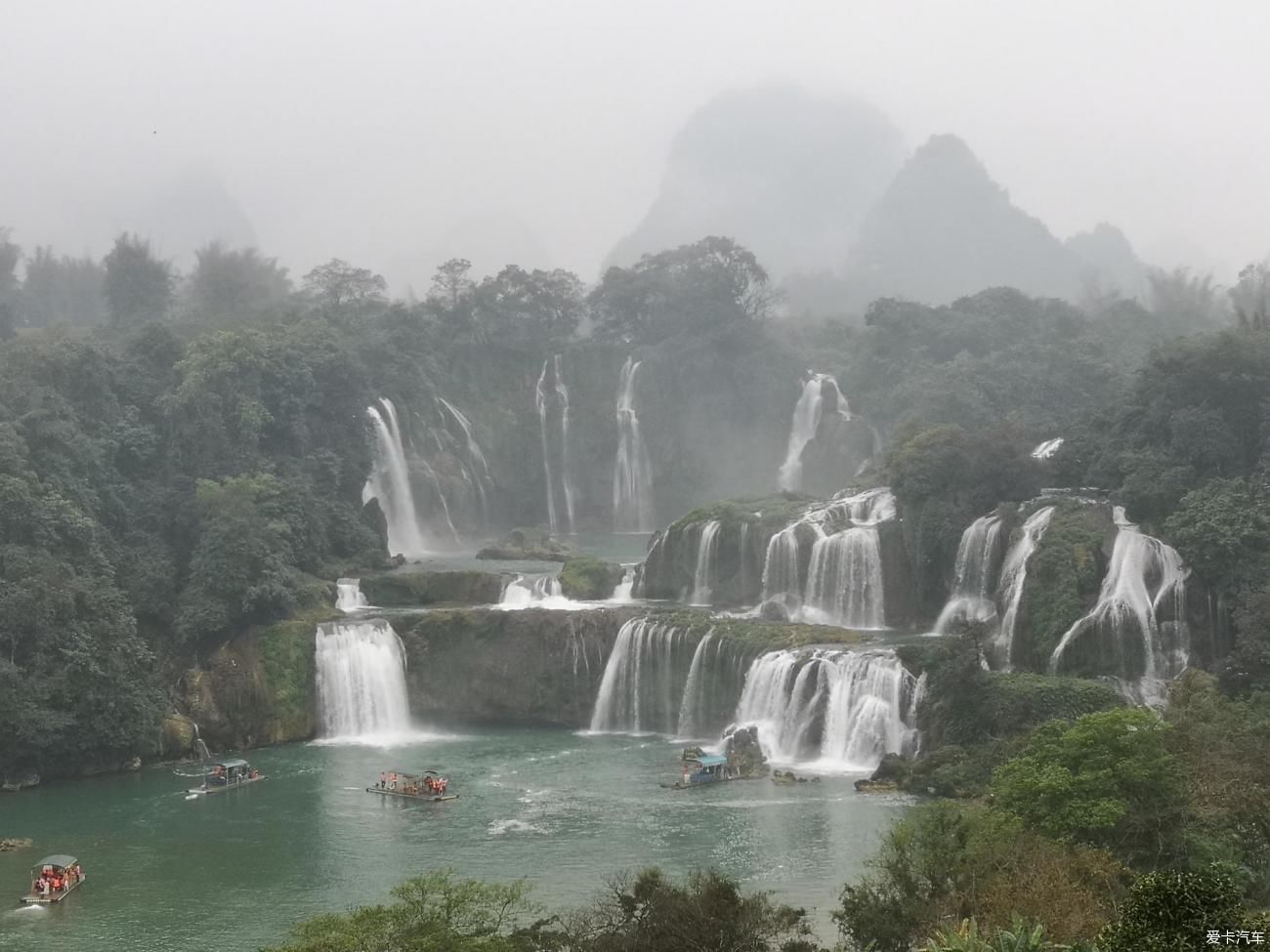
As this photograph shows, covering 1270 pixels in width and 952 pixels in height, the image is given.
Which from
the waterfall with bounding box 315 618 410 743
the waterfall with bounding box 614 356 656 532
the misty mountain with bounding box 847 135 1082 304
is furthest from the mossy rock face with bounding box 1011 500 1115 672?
the misty mountain with bounding box 847 135 1082 304

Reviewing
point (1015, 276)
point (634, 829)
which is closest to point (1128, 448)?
point (634, 829)

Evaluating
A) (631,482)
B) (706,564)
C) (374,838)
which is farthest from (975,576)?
(631,482)

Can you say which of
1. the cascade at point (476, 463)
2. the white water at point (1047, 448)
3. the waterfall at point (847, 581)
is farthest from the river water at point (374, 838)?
the cascade at point (476, 463)

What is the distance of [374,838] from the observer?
25156mm

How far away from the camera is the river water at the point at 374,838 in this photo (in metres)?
21.6

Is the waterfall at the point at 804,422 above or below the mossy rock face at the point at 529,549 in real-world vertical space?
above

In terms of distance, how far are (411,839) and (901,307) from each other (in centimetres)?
Result: 4005

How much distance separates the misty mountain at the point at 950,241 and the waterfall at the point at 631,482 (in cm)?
3964

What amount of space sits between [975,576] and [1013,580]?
1989 millimetres

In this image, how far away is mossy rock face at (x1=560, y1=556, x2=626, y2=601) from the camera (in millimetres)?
38562

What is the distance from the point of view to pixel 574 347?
6106cm

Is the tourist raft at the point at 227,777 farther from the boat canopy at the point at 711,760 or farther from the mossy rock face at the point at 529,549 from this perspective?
the mossy rock face at the point at 529,549

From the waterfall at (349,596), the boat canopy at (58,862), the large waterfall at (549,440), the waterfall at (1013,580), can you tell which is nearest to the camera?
the boat canopy at (58,862)

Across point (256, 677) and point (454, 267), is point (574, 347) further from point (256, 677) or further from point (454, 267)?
point (256, 677)
